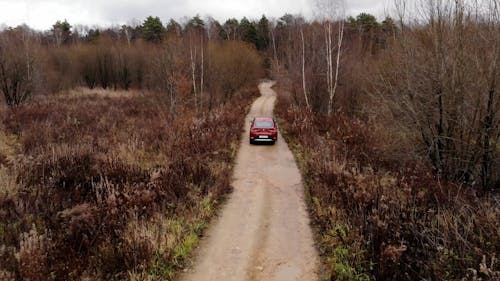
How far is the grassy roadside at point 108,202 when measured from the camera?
5926 mm

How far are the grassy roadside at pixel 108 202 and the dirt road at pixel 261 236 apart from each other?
1.53 feet

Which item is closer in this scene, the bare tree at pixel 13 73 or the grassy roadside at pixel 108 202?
the grassy roadside at pixel 108 202

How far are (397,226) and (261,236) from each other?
2.87 metres

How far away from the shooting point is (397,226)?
243 inches

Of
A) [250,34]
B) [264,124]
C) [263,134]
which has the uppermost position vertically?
[250,34]

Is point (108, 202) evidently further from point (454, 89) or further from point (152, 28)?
point (152, 28)

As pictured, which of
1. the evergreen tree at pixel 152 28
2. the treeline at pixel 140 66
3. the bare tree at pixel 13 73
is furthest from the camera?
the evergreen tree at pixel 152 28

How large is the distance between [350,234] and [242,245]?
225 cm

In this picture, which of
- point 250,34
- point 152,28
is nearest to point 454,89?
point 250,34

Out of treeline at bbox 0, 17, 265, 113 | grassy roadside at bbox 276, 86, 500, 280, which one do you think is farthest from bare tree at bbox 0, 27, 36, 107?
grassy roadside at bbox 276, 86, 500, 280

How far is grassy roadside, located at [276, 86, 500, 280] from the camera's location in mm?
5086

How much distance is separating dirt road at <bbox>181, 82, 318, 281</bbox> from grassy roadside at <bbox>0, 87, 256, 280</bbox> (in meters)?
0.47

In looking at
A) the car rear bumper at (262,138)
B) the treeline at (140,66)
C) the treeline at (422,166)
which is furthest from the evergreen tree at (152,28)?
the treeline at (422,166)

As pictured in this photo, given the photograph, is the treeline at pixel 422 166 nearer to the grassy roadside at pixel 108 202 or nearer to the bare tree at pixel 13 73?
the grassy roadside at pixel 108 202
